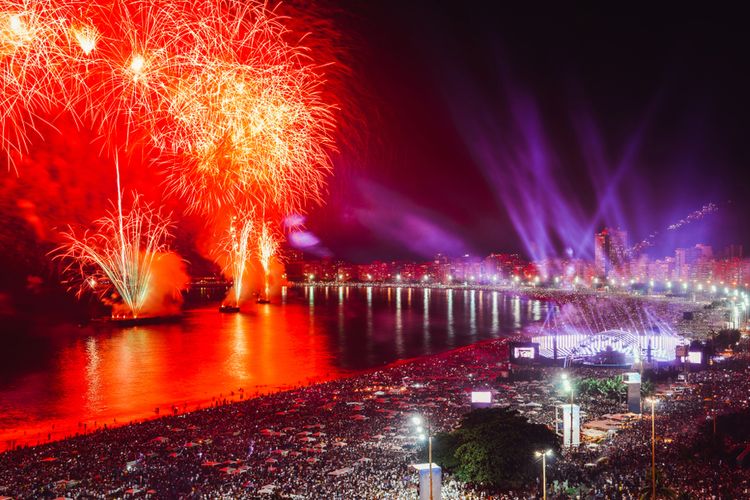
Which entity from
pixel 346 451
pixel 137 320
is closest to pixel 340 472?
pixel 346 451

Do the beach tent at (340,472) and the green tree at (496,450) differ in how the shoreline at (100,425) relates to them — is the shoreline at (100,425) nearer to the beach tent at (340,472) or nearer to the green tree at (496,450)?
the beach tent at (340,472)

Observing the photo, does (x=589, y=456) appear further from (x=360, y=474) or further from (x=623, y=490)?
(x=360, y=474)

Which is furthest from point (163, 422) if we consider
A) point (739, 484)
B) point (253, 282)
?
point (253, 282)

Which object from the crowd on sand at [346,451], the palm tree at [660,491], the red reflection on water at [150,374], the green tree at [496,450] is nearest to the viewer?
the palm tree at [660,491]

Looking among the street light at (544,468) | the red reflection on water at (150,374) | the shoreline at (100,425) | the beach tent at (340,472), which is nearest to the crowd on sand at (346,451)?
the beach tent at (340,472)

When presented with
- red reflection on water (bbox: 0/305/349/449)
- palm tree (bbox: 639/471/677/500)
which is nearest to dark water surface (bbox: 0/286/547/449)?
red reflection on water (bbox: 0/305/349/449)

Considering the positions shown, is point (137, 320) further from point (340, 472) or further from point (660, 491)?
point (660, 491)
